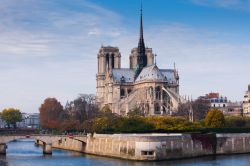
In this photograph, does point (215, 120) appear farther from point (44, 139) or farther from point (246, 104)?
point (246, 104)

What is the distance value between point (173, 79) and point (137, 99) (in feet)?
39.2

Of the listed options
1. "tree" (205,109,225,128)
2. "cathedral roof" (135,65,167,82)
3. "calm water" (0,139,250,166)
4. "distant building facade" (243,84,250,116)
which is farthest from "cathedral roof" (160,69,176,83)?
"calm water" (0,139,250,166)

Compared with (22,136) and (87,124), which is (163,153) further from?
(87,124)

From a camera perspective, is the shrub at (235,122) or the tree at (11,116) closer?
the shrub at (235,122)

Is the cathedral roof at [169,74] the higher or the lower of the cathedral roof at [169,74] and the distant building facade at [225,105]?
the higher

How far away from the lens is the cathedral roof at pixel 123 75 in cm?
12662

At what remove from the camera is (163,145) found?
5872cm

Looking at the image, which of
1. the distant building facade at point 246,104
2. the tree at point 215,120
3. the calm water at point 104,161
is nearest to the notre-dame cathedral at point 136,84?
the distant building facade at point 246,104

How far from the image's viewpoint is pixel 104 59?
138000mm

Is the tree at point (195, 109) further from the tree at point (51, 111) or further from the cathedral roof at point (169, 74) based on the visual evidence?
the tree at point (51, 111)

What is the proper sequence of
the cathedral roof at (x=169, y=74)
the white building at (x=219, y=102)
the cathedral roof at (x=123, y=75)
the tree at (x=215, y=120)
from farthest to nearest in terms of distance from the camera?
the white building at (x=219, y=102) → the cathedral roof at (x=123, y=75) → the cathedral roof at (x=169, y=74) → the tree at (x=215, y=120)

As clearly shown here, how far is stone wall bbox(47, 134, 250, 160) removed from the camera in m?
58.2

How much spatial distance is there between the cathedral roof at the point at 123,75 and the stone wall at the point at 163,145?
52665 mm

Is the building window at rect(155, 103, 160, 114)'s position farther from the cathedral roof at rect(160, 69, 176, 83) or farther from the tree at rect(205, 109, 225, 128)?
the tree at rect(205, 109, 225, 128)
